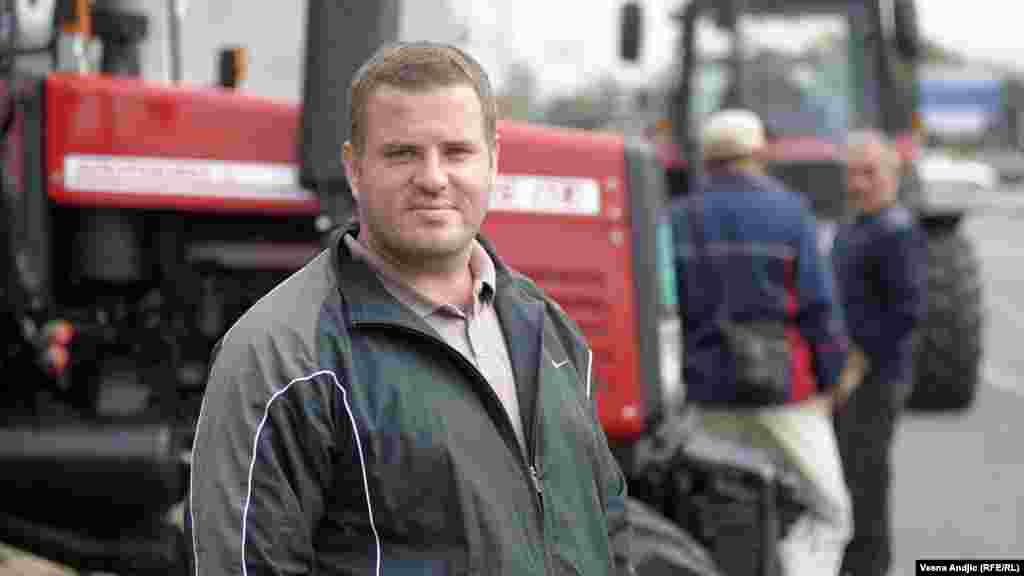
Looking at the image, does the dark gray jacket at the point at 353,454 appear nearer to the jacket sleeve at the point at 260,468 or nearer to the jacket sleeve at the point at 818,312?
the jacket sleeve at the point at 260,468

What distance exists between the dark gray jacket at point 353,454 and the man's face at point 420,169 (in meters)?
0.08

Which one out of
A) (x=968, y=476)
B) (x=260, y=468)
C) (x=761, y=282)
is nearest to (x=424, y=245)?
(x=260, y=468)

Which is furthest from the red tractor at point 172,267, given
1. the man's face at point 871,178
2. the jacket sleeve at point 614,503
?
the jacket sleeve at point 614,503

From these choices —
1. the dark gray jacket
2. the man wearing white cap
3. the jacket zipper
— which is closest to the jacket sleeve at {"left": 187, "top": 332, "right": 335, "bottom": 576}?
the dark gray jacket

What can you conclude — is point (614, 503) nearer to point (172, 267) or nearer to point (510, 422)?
point (510, 422)

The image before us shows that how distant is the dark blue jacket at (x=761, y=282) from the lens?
486 centimetres

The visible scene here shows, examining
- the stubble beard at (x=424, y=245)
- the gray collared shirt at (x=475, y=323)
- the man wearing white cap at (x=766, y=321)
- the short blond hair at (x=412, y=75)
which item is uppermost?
the short blond hair at (x=412, y=75)

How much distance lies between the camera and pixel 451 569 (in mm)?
2047

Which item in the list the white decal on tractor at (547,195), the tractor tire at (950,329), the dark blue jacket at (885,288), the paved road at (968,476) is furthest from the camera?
the tractor tire at (950,329)

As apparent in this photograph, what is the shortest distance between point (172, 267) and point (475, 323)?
2410 mm

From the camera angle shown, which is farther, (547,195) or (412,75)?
(547,195)

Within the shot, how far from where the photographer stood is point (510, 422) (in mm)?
2115

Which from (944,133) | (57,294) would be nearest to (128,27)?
(57,294)

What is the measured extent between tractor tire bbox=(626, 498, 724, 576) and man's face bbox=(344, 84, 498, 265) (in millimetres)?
1833
